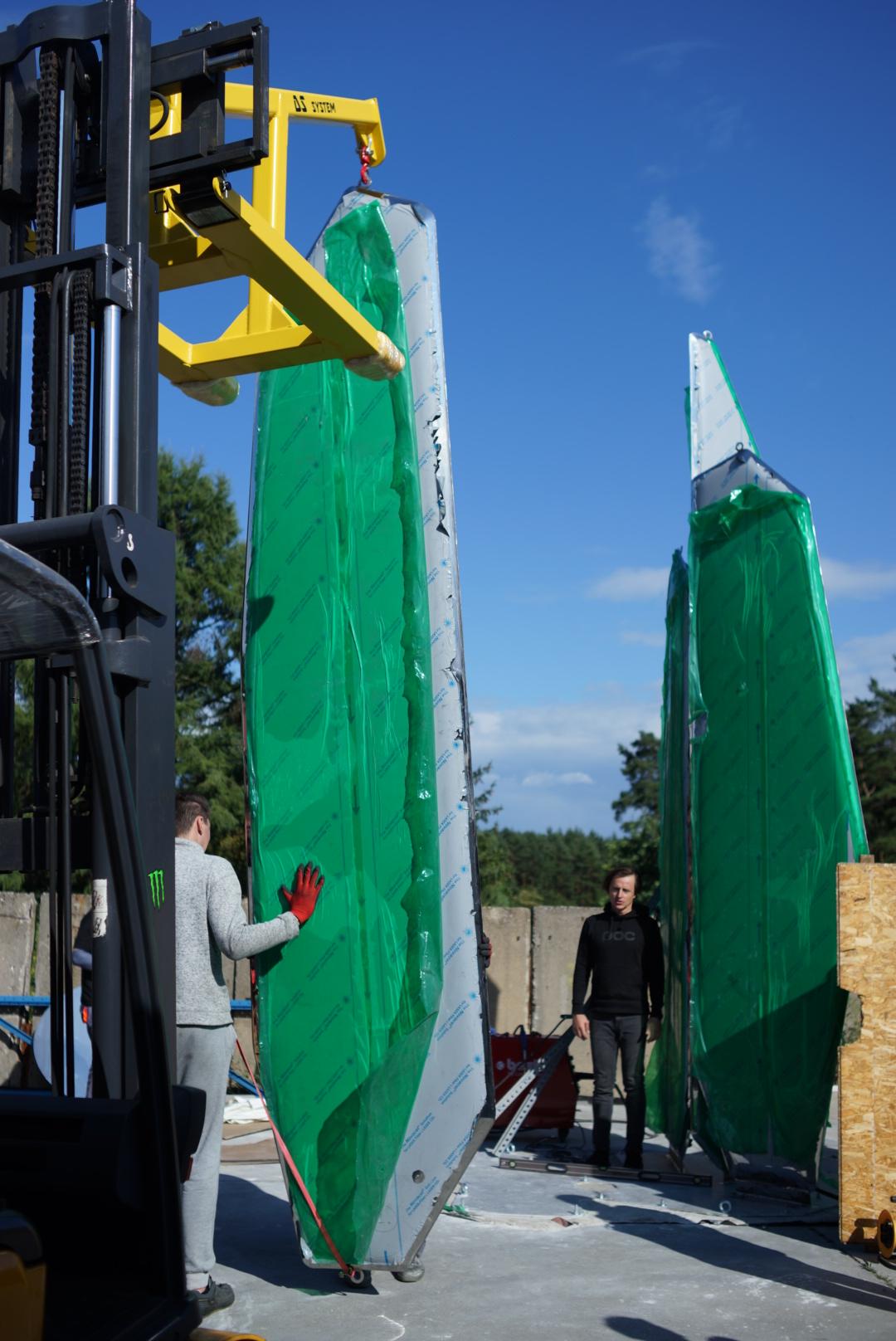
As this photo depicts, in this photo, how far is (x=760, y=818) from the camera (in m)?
6.82

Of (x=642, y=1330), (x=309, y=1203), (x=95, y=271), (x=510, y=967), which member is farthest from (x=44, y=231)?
Result: (x=510, y=967)

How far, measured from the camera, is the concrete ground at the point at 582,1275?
4.30m

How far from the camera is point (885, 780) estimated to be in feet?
101

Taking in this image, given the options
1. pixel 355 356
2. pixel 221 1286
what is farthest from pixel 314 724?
pixel 221 1286

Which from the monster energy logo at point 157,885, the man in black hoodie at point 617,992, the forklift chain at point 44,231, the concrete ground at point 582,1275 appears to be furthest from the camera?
the man in black hoodie at point 617,992

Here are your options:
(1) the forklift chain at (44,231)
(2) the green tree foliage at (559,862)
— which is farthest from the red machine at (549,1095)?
(2) the green tree foliage at (559,862)

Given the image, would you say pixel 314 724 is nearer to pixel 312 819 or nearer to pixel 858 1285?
pixel 312 819

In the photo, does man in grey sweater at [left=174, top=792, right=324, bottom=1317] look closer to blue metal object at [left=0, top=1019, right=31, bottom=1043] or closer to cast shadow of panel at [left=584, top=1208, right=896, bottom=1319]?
cast shadow of panel at [left=584, top=1208, right=896, bottom=1319]

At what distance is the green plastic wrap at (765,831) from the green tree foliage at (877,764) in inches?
811

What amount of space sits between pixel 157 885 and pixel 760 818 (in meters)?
4.60

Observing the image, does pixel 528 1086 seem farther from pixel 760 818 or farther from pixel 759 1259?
pixel 759 1259

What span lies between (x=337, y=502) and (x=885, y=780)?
28.1m

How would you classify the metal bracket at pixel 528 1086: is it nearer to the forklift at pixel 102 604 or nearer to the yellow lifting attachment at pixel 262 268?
the yellow lifting attachment at pixel 262 268

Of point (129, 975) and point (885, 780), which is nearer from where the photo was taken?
point (129, 975)
